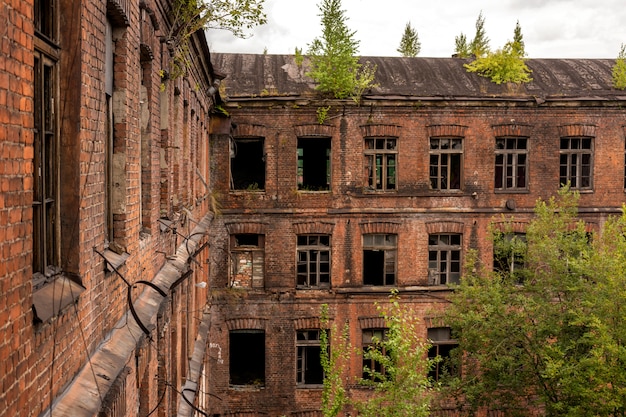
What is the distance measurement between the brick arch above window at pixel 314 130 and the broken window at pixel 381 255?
358 centimetres

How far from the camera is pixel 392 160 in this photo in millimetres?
21516

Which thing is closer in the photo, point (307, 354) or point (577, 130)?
point (307, 354)

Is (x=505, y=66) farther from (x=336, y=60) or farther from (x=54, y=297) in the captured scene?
(x=54, y=297)

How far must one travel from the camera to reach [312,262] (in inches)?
835

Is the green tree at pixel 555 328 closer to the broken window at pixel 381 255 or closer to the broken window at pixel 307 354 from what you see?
the broken window at pixel 381 255

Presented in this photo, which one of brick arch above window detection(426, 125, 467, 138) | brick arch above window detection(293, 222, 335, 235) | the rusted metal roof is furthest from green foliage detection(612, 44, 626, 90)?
brick arch above window detection(293, 222, 335, 235)

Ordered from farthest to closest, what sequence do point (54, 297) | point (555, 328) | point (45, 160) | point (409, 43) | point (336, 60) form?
point (409, 43)
point (336, 60)
point (555, 328)
point (45, 160)
point (54, 297)

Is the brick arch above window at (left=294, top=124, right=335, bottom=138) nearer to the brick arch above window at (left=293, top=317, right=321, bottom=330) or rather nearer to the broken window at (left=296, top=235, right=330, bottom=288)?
the broken window at (left=296, top=235, right=330, bottom=288)

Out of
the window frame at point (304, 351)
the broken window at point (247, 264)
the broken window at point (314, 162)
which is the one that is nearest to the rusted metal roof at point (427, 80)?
the broken window at point (314, 162)

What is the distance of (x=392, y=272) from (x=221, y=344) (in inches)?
235

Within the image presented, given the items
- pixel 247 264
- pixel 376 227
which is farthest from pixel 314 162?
pixel 247 264

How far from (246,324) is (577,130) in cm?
1265

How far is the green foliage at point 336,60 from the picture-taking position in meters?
20.2

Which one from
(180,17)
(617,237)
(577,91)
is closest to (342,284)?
(617,237)
